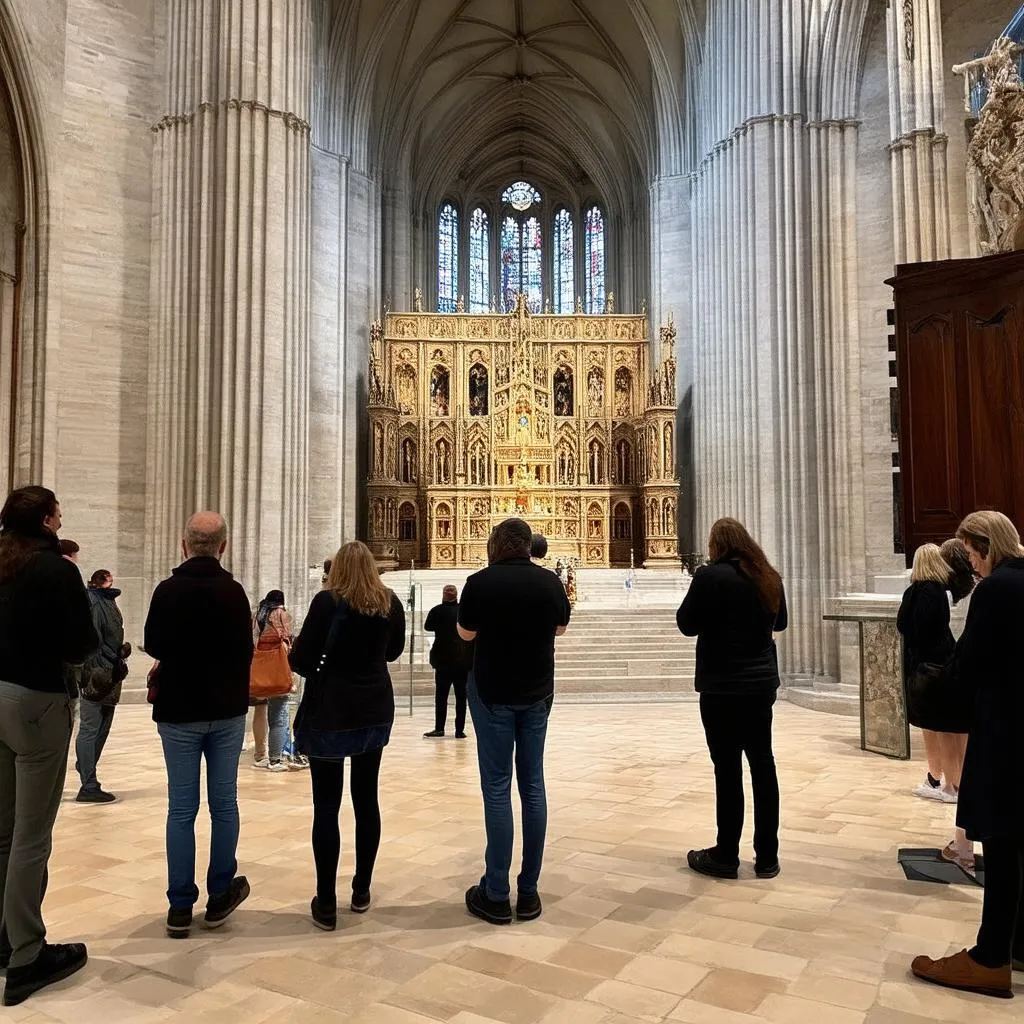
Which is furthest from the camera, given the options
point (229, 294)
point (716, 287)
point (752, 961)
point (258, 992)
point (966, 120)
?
point (716, 287)

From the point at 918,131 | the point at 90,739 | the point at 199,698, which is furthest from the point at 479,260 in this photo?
Result: the point at 199,698

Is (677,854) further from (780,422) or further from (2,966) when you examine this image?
(780,422)

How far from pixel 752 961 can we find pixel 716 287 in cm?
1602

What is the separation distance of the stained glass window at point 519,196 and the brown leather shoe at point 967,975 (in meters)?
35.4

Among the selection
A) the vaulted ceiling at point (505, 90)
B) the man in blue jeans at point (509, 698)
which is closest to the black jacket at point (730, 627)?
the man in blue jeans at point (509, 698)

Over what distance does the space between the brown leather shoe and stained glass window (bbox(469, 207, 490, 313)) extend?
108 feet

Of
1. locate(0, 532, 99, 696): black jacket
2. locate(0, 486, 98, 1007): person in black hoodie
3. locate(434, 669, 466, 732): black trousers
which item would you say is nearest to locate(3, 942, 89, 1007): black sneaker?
locate(0, 486, 98, 1007): person in black hoodie

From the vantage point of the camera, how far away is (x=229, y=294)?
44.9 feet

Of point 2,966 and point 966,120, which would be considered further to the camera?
point 966,120

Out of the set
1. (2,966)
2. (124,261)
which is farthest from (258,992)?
(124,261)

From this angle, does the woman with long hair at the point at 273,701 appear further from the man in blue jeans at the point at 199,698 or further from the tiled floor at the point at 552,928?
the man in blue jeans at the point at 199,698

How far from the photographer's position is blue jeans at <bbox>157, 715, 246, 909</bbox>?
12.5 ft

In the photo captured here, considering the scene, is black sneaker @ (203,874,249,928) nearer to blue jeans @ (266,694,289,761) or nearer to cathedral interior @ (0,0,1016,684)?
blue jeans @ (266,694,289,761)

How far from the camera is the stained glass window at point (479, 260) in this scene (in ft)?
114
